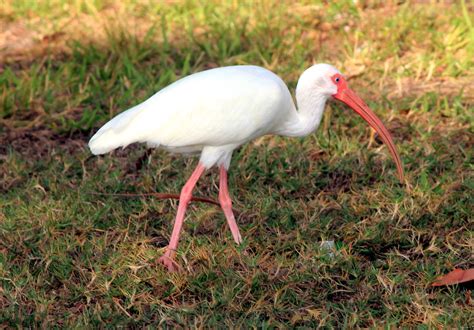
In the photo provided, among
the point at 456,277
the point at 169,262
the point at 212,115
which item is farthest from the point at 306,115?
the point at 456,277

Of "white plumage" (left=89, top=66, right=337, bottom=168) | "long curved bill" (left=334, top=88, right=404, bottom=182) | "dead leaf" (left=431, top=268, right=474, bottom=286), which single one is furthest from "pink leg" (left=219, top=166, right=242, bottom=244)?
"dead leaf" (left=431, top=268, right=474, bottom=286)

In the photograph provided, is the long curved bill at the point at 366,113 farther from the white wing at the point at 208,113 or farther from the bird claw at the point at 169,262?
the bird claw at the point at 169,262

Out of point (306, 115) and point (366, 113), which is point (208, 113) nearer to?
point (306, 115)

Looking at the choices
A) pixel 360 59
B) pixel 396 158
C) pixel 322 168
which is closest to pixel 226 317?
pixel 396 158

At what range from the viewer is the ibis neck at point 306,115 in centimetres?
501

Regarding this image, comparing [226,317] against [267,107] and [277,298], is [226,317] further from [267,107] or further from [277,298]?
[267,107]

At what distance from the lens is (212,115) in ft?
15.7

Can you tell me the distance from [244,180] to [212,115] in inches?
38.7

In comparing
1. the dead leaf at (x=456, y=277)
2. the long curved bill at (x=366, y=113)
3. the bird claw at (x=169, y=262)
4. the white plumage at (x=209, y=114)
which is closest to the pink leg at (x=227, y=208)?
the white plumage at (x=209, y=114)

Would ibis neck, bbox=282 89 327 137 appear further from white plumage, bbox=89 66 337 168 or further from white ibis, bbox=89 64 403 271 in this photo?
white plumage, bbox=89 66 337 168

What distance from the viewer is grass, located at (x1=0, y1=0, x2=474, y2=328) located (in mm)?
4344

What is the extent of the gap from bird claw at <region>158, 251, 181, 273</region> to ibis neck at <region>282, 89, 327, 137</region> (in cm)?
93

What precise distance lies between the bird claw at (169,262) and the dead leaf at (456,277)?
118 cm

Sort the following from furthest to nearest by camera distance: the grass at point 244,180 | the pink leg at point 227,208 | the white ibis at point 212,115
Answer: the pink leg at point 227,208, the white ibis at point 212,115, the grass at point 244,180
